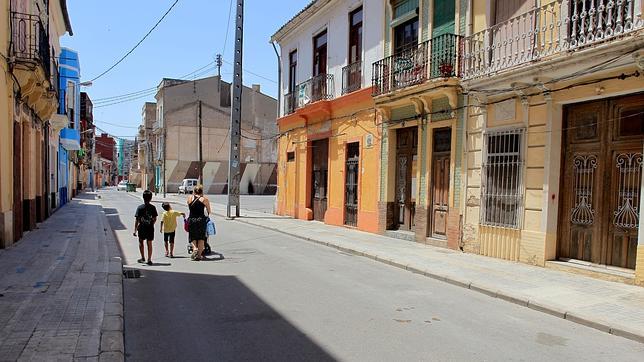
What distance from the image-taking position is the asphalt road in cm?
478

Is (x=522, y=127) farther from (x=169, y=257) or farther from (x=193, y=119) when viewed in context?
(x=193, y=119)

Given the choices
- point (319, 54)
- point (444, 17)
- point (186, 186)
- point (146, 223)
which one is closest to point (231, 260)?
point (146, 223)

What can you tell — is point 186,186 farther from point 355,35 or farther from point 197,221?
point 197,221

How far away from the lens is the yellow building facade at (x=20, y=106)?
10.5 metres

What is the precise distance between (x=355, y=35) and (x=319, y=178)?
236 inches

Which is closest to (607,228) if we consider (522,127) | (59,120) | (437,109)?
(522,127)

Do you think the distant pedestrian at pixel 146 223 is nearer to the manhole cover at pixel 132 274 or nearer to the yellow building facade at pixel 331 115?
the manhole cover at pixel 132 274

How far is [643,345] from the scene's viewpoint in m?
5.29

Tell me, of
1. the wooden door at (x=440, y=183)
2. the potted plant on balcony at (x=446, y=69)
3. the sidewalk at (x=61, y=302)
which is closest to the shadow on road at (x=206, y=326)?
the sidewalk at (x=61, y=302)

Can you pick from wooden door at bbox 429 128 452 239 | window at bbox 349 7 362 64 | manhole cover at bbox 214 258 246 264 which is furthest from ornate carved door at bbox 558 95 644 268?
window at bbox 349 7 362 64

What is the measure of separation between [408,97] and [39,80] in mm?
9575

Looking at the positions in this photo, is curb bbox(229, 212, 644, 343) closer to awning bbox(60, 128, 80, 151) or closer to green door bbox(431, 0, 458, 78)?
green door bbox(431, 0, 458, 78)

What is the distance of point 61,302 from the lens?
6.04 m

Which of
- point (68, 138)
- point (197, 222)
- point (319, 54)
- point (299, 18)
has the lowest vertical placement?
point (197, 222)
